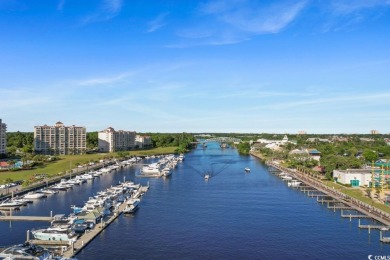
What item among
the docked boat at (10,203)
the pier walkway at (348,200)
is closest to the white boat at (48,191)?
the docked boat at (10,203)

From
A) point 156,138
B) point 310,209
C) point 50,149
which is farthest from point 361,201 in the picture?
point 156,138

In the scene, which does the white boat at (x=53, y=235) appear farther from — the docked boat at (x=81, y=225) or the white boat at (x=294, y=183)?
the white boat at (x=294, y=183)

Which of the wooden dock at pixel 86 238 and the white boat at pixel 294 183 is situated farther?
the white boat at pixel 294 183

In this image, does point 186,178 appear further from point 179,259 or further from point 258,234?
point 179,259

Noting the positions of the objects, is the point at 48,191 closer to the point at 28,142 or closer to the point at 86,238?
the point at 86,238

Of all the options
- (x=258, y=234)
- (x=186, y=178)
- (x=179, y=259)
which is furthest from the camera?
(x=186, y=178)

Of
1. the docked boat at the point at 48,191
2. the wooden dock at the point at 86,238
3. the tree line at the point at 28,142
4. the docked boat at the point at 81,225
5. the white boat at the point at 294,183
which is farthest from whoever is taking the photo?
the tree line at the point at 28,142
